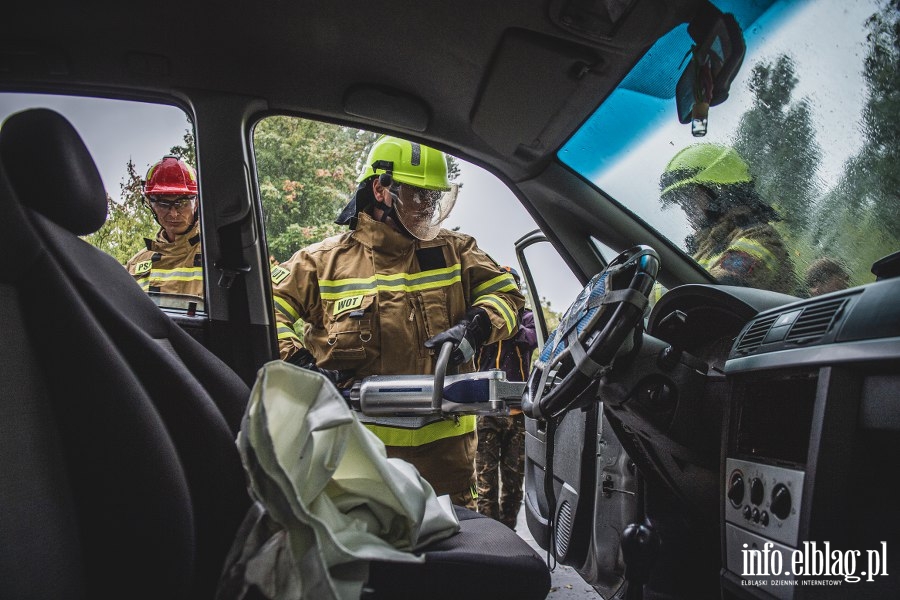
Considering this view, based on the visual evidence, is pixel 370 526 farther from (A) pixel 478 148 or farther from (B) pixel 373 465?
(A) pixel 478 148

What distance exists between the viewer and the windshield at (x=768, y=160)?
1.42 m

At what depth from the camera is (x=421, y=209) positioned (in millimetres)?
2586

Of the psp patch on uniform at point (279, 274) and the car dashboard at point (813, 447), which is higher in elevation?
the psp patch on uniform at point (279, 274)

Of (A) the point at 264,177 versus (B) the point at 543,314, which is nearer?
(A) the point at 264,177

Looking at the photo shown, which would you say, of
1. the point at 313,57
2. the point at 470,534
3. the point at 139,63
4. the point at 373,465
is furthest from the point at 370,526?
the point at 139,63

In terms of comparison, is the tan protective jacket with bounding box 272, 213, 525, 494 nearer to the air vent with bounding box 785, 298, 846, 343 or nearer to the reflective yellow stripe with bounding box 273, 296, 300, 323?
the reflective yellow stripe with bounding box 273, 296, 300, 323

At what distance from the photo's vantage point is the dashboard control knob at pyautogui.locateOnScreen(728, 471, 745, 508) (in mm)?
1244

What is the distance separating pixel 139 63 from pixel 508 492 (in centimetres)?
268

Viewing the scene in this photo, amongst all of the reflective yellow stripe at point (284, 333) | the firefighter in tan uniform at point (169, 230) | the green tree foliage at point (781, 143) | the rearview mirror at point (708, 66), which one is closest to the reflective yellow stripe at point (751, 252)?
the green tree foliage at point (781, 143)

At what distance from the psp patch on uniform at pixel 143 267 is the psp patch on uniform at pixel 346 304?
0.93 m

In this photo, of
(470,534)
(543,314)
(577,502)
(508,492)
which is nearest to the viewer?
(470,534)

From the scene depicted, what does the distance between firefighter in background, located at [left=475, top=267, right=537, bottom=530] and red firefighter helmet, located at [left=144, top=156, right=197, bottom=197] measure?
5.53ft

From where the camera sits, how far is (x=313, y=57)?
205 cm

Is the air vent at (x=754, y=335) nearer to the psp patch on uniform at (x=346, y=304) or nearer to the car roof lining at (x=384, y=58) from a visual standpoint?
the car roof lining at (x=384, y=58)
